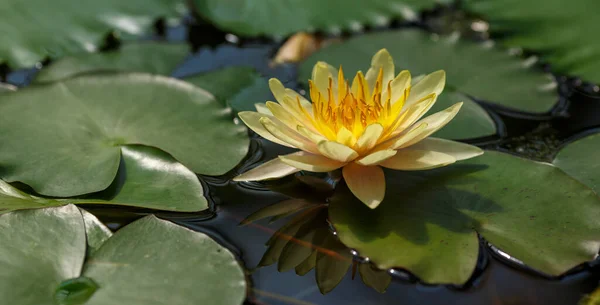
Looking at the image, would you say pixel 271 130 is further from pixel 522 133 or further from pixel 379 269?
pixel 522 133

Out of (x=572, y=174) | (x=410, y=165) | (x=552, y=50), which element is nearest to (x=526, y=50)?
(x=552, y=50)

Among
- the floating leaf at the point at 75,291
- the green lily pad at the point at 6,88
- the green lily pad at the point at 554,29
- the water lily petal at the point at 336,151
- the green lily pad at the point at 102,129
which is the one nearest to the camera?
the floating leaf at the point at 75,291

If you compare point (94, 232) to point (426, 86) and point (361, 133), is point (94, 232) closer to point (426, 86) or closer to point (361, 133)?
point (361, 133)

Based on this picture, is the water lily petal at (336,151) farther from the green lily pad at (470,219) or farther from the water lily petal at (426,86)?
the water lily petal at (426,86)

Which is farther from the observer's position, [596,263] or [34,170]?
[34,170]

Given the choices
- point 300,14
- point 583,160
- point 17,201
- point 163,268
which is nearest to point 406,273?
point 163,268

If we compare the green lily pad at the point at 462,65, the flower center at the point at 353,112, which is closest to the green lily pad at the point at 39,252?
the flower center at the point at 353,112
